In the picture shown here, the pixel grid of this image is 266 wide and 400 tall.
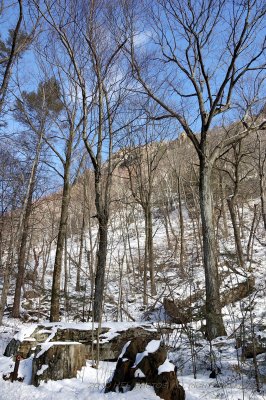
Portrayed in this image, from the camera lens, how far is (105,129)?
10.7m

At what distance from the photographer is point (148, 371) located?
14.1 feet

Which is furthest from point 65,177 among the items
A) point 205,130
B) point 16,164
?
point 205,130

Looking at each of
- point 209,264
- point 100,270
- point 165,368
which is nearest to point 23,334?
point 100,270

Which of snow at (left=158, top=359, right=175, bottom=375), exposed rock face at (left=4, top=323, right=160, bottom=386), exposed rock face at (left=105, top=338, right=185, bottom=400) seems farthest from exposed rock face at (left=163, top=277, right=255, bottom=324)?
snow at (left=158, top=359, right=175, bottom=375)

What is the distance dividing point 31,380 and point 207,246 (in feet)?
16.6

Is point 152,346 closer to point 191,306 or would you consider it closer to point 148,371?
point 148,371

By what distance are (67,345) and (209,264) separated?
168 inches

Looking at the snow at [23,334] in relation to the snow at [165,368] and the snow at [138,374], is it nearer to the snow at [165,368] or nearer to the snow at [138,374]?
the snow at [138,374]

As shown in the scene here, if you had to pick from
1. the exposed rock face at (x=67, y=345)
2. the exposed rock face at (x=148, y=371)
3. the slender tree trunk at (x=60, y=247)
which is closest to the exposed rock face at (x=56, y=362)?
the exposed rock face at (x=67, y=345)

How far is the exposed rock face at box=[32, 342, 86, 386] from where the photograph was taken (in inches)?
200

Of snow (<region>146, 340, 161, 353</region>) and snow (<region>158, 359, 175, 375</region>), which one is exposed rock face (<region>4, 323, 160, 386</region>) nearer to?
snow (<region>146, 340, 161, 353</region>)

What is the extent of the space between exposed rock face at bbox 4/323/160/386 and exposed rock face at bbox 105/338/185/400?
0.30 m

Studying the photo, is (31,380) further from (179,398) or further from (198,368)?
(198,368)

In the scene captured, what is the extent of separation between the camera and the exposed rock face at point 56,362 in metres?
5.09
